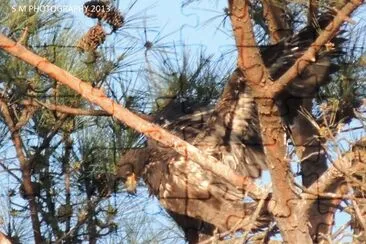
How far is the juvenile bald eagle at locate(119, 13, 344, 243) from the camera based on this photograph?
139 inches

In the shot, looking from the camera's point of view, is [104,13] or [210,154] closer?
[104,13]

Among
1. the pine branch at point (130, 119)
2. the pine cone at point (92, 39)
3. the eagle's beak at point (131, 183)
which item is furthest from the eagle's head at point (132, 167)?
the pine branch at point (130, 119)

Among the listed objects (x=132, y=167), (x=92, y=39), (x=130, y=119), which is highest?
(x=92, y=39)

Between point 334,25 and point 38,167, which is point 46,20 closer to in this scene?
point 38,167

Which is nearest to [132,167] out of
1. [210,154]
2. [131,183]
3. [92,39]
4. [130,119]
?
[131,183]

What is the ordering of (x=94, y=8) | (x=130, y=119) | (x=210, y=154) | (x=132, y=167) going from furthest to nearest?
(x=132, y=167)
(x=210, y=154)
(x=94, y=8)
(x=130, y=119)

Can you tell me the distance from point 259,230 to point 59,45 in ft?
2.54

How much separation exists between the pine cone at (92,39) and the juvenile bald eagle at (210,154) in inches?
15.3

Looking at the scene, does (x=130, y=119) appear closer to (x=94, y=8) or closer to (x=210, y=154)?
(x=94, y=8)

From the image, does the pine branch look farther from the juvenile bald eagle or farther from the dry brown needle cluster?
the juvenile bald eagle

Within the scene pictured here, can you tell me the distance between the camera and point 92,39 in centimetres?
335

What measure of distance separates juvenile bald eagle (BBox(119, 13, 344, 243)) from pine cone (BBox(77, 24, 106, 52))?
1.28ft

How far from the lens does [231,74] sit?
3.50 meters

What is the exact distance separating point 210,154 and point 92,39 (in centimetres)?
52
